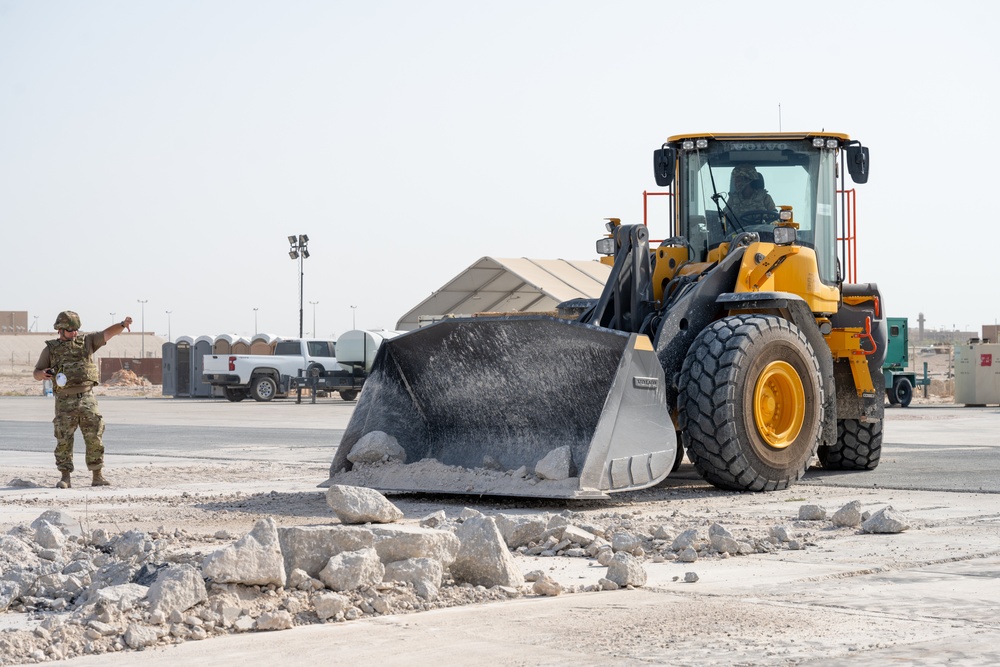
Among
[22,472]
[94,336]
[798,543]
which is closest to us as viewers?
[798,543]

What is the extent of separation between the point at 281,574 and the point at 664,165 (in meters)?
7.88

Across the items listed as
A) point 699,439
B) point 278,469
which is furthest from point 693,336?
point 278,469

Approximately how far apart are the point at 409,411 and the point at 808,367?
3399mm

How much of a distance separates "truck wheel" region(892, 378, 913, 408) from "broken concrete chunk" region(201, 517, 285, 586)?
97.5ft

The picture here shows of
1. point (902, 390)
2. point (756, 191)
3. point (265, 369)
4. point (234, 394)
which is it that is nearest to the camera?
point (756, 191)

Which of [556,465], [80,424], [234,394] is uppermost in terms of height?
[80,424]

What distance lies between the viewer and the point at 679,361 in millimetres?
10859

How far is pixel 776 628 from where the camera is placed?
5.49m

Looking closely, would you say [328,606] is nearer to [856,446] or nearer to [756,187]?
[756,187]

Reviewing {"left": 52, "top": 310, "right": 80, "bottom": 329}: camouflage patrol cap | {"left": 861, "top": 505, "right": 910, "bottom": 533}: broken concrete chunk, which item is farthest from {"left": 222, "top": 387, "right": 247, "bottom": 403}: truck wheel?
{"left": 861, "top": 505, "right": 910, "bottom": 533}: broken concrete chunk

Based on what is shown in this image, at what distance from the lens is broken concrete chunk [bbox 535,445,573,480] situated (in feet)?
31.8

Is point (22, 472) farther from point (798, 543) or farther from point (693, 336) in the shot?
point (798, 543)

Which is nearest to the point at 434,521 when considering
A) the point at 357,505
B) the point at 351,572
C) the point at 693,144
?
the point at 357,505

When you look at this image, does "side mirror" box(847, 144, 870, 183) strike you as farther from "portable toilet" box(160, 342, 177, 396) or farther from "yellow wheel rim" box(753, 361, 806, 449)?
"portable toilet" box(160, 342, 177, 396)
